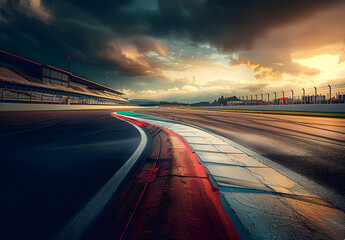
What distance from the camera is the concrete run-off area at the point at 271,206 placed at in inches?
45.8

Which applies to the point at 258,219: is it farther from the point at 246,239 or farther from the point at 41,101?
the point at 41,101

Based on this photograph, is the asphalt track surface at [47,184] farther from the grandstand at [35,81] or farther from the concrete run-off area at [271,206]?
the grandstand at [35,81]

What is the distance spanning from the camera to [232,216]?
1310 millimetres

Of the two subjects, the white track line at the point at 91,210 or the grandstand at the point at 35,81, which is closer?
the white track line at the point at 91,210

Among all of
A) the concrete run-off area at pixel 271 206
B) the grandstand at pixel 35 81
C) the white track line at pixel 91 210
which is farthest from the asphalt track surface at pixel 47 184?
the grandstand at pixel 35 81

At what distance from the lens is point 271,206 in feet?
4.79

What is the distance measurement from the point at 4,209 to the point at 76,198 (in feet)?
2.06

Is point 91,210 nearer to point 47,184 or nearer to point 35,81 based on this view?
point 47,184

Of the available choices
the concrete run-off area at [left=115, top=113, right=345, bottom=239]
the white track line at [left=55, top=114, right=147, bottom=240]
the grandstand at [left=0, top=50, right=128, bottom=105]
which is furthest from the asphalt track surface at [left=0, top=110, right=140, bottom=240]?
the grandstand at [left=0, top=50, right=128, bottom=105]

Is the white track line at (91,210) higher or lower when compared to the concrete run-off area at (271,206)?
higher

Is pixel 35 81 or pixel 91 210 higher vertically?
pixel 35 81

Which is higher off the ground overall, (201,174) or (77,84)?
(77,84)

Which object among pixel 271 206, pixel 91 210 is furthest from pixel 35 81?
pixel 271 206

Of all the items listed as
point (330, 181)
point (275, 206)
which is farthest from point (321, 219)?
point (330, 181)
